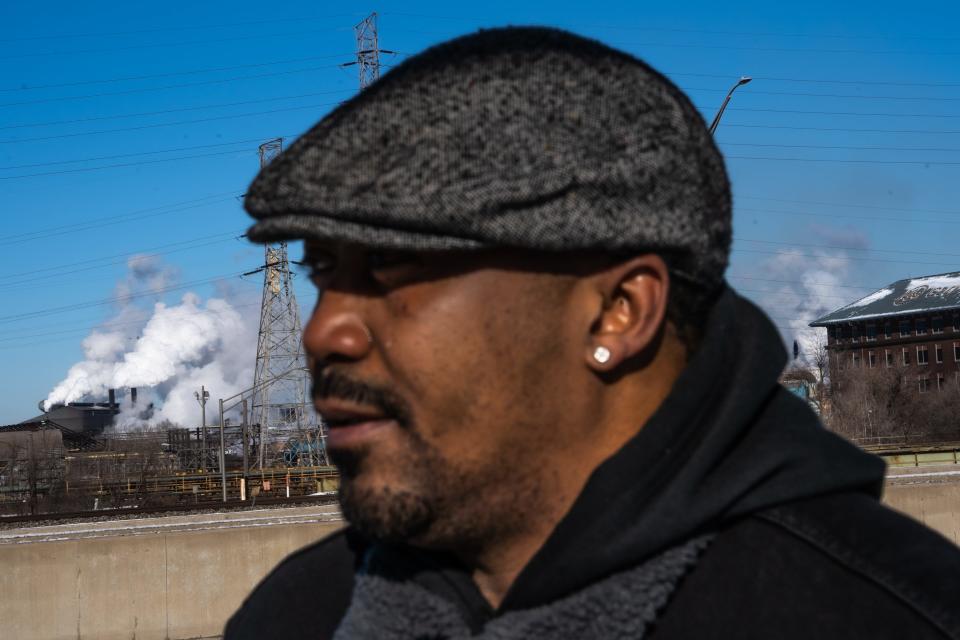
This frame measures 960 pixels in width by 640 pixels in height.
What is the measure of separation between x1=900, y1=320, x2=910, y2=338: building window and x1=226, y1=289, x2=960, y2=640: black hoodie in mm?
122772

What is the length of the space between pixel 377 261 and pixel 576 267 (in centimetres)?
33

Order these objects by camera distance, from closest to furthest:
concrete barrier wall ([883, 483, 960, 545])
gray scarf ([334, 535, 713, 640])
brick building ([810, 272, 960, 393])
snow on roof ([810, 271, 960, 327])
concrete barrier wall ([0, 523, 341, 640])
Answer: gray scarf ([334, 535, 713, 640])
concrete barrier wall ([0, 523, 341, 640])
concrete barrier wall ([883, 483, 960, 545])
brick building ([810, 272, 960, 393])
snow on roof ([810, 271, 960, 327])

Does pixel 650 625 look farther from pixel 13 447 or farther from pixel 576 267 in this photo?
pixel 13 447

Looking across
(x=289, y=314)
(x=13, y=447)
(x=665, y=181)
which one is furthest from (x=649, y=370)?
(x=289, y=314)

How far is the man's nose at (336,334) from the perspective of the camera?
5.95 feet

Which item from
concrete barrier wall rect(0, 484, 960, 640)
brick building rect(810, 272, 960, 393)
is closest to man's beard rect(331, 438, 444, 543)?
concrete barrier wall rect(0, 484, 960, 640)

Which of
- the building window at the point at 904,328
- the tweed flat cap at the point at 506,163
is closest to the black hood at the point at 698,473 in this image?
the tweed flat cap at the point at 506,163

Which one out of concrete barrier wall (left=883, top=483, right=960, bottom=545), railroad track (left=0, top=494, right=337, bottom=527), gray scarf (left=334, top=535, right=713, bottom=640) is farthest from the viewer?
railroad track (left=0, top=494, right=337, bottom=527)

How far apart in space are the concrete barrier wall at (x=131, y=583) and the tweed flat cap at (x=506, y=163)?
341 inches

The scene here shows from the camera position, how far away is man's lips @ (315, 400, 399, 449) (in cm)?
181

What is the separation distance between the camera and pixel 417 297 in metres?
1.79

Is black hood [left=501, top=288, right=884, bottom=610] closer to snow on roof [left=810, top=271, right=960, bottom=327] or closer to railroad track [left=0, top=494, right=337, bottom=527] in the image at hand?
railroad track [left=0, top=494, right=337, bottom=527]

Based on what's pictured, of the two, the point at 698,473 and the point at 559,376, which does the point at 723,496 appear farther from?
the point at 559,376

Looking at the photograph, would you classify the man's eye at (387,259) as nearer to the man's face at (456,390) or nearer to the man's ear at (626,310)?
the man's face at (456,390)
